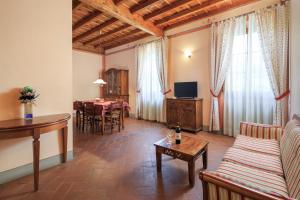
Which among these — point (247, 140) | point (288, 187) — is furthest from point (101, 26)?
point (288, 187)

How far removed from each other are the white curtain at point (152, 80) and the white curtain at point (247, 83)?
2.05 m

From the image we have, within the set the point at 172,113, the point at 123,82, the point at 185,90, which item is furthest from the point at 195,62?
the point at 123,82

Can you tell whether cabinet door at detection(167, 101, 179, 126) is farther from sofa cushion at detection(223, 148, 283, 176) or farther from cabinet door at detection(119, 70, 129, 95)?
sofa cushion at detection(223, 148, 283, 176)

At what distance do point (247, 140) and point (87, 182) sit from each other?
230 centimetres

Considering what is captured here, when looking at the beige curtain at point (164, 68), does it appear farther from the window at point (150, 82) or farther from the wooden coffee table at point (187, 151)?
the wooden coffee table at point (187, 151)

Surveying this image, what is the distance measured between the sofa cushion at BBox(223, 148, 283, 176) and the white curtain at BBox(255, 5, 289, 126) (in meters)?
1.91

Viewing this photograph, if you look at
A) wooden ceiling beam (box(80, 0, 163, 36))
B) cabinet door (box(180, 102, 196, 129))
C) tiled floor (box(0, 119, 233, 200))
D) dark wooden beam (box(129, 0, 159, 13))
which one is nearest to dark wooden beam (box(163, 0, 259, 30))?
wooden ceiling beam (box(80, 0, 163, 36))

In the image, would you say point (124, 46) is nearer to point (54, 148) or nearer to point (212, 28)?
point (212, 28)

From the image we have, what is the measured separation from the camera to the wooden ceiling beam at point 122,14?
3.38 m

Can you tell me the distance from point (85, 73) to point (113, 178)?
601 centimetres

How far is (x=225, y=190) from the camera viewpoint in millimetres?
1002

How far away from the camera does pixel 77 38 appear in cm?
608

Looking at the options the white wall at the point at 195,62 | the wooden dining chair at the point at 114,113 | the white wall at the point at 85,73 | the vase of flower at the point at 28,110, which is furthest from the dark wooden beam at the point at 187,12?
the vase of flower at the point at 28,110

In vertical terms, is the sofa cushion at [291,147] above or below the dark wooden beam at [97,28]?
below
